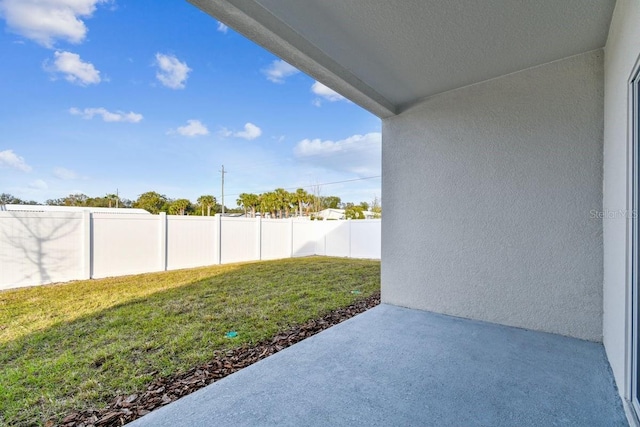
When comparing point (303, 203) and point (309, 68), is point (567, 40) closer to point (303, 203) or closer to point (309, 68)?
point (309, 68)

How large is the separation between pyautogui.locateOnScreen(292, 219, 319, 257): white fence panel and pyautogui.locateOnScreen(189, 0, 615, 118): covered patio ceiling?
7984mm

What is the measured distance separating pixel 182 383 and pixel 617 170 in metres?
3.45

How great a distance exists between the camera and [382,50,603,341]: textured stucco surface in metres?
2.56

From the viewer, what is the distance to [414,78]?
303 centimetres

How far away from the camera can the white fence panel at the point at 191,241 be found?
7.29m

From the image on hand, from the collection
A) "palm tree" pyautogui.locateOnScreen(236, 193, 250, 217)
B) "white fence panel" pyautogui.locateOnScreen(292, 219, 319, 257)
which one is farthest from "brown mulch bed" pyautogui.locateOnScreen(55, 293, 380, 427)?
"palm tree" pyautogui.locateOnScreen(236, 193, 250, 217)

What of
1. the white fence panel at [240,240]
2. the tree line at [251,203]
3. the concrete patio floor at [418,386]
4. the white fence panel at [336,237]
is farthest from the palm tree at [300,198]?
the concrete patio floor at [418,386]

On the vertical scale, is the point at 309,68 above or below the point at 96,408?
above

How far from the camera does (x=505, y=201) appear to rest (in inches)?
116

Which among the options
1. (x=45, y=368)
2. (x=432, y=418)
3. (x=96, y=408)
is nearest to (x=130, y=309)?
(x=45, y=368)

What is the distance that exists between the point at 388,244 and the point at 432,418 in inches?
96.5

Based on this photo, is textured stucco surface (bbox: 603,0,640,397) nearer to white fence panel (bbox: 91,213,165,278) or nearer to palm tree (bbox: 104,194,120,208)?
white fence panel (bbox: 91,213,165,278)

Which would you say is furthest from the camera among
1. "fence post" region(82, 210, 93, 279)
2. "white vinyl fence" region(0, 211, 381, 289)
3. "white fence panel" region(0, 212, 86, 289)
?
"fence post" region(82, 210, 93, 279)

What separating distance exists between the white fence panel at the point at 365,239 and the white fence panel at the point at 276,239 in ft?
8.00
